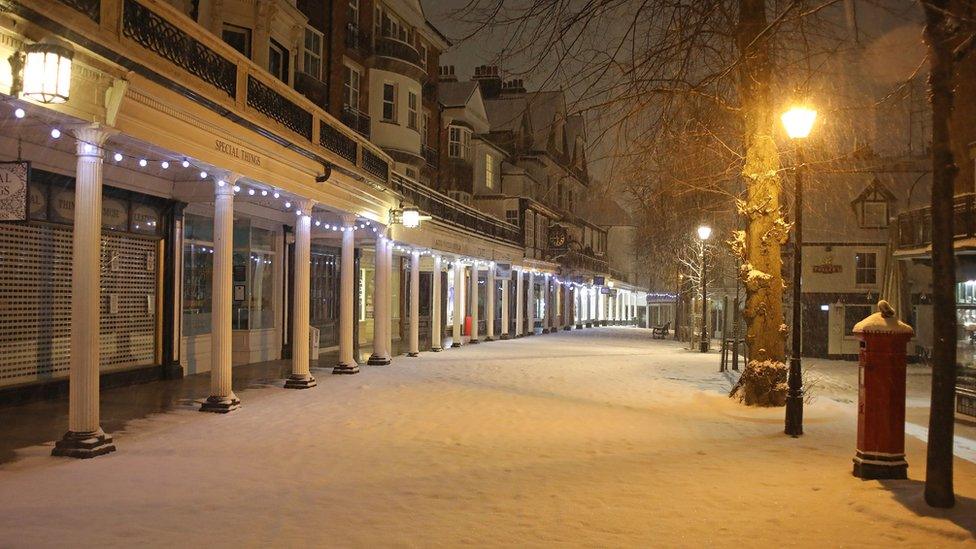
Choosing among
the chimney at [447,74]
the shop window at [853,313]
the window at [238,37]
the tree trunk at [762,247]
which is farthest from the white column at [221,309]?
the chimney at [447,74]

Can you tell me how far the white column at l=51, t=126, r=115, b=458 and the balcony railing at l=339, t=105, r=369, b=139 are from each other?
16606 mm

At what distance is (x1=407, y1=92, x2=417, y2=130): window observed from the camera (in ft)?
93.1

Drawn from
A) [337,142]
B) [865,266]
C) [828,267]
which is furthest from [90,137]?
[865,266]

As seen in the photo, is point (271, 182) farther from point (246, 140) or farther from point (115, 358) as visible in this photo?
point (115, 358)

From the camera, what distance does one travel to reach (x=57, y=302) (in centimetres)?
1266

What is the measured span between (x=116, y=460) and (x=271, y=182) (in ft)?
18.6

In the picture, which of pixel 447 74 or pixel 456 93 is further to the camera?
pixel 447 74

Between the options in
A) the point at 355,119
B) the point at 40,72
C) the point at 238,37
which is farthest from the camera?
the point at 355,119

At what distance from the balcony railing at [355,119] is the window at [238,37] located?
716cm

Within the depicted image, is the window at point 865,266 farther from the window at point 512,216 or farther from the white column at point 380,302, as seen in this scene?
the white column at point 380,302

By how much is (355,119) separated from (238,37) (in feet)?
28.9

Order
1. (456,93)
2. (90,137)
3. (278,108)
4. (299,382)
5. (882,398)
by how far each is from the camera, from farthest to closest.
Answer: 1. (456,93)
2. (299,382)
3. (278,108)
4. (90,137)
5. (882,398)

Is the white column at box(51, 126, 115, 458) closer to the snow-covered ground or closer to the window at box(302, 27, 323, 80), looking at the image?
the snow-covered ground

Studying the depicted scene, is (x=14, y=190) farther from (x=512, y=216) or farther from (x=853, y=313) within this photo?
(x=512, y=216)
